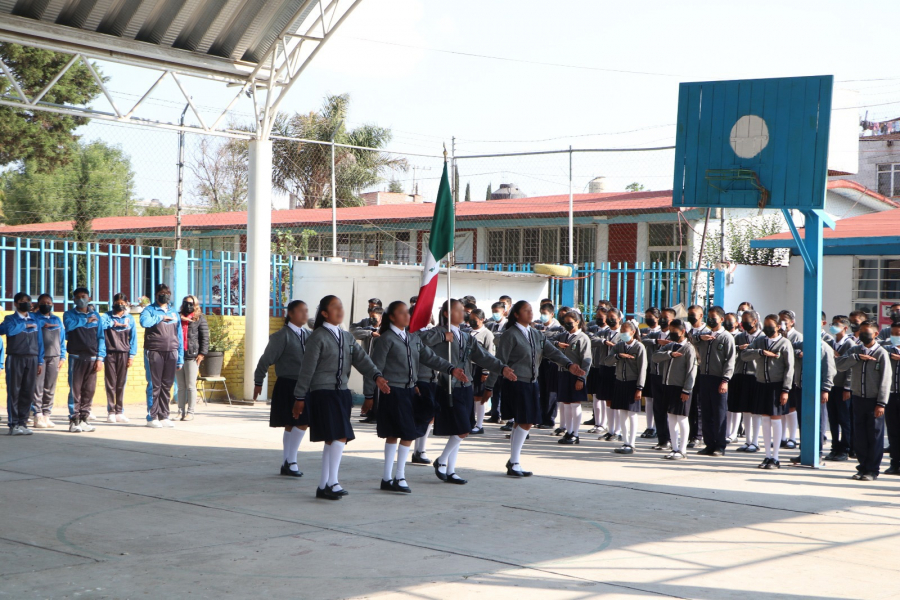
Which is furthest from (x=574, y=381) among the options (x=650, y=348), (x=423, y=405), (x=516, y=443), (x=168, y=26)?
(x=168, y=26)

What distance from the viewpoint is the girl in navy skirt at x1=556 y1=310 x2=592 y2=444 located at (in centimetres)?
1203

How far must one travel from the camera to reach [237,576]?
5.56 metres

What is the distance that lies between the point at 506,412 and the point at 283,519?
3.20m

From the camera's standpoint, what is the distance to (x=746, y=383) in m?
11.4

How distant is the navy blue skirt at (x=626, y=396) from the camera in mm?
11469

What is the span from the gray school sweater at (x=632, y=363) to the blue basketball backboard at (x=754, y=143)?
74.4 inches

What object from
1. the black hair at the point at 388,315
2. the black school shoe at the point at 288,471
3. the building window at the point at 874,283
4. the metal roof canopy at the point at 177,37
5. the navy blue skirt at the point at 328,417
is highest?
the metal roof canopy at the point at 177,37

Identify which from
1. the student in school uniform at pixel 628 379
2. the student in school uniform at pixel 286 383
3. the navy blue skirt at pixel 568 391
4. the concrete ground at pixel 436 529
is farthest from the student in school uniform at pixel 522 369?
the navy blue skirt at pixel 568 391

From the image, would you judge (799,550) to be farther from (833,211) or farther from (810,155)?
(833,211)

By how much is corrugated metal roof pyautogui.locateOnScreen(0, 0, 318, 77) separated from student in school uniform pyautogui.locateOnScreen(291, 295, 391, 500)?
733cm

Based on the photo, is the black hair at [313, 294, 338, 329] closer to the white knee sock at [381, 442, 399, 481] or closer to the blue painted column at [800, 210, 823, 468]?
the white knee sock at [381, 442, 399, 481]

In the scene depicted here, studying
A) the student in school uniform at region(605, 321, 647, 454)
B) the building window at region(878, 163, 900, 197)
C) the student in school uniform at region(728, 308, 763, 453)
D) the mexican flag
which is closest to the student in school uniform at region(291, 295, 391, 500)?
the mexican flag

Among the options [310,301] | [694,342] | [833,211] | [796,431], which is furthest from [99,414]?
[833,211]

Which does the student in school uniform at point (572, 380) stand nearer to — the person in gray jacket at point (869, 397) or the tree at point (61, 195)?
the person in gray jacket at point (869, 397)
